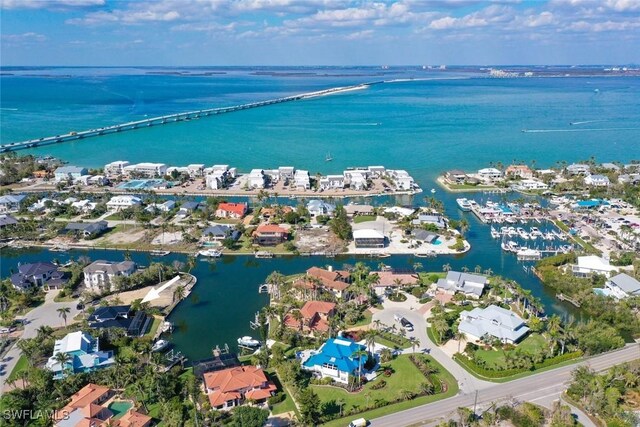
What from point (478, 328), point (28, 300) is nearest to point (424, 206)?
point (478, 328)

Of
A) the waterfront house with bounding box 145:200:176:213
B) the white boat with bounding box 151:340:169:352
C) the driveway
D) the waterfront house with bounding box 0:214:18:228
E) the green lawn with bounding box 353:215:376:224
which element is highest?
the waterfront house with bounding box 0:214:18:228

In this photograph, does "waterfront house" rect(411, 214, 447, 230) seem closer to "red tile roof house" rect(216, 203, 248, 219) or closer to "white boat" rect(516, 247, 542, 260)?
"white boat" rect(516, 247, 542, 260)

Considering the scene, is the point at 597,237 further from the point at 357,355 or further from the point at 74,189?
the point at 74,189

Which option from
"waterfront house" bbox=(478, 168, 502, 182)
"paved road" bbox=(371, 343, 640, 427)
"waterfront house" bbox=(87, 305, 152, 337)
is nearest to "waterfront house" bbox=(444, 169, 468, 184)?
"waterfront house" bbox=(478, 168, 502, 182)

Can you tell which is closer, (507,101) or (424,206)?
(424,206)

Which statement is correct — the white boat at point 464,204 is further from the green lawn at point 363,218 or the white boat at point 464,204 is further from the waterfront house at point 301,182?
the waterfront house at point 301,182

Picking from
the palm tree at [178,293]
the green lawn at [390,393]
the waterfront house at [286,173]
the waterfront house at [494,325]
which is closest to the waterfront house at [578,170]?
the waterfront house at [286,173]

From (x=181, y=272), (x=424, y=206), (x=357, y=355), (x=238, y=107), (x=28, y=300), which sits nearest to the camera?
(x=357, y=355)
